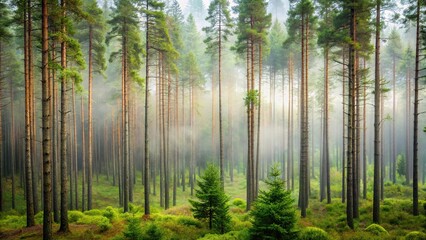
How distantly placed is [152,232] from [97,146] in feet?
121

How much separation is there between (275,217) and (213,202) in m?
3.64

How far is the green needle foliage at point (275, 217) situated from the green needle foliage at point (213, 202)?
2645 millimetres

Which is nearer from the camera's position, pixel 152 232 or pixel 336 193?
pixel 152 232

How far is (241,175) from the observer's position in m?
41.1

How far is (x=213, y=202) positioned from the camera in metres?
10.8

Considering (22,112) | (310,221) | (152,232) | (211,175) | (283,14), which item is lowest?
(310,221)

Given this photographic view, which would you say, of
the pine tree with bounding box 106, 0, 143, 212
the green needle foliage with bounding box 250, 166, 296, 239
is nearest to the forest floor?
the green needle foliage with bounding box 250, 166, 296, 239

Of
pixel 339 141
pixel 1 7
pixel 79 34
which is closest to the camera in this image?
pixel 1 7

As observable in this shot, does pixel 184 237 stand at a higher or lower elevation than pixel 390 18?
lower

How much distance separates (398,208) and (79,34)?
1018 inches

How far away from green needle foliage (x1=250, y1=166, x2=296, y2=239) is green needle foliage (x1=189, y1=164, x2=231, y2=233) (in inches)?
104

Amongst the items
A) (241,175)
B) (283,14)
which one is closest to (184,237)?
(241,175)

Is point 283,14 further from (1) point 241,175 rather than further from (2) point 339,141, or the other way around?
(1) point 241,175

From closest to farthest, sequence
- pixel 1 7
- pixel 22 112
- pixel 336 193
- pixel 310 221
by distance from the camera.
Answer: pixel 310 221 → pixel 1 7 → pixel 336 193 → pixel 22 112
